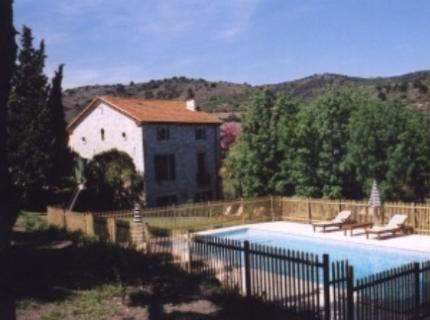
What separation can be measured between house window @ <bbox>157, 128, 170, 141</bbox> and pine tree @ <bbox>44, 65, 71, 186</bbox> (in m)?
6.69

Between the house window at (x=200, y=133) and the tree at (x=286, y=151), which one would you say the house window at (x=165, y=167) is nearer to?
the house window at (x=200, y=133)

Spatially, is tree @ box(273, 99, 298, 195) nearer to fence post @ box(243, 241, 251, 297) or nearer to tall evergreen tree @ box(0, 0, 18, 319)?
fence post @ box(243, 241, 251, 297)

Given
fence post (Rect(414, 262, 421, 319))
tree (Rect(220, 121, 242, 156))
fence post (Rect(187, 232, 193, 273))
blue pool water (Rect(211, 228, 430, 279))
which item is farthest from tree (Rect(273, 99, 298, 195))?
fence post (Rect(414, 262, 421, 319))

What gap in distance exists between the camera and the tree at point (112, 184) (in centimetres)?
3578

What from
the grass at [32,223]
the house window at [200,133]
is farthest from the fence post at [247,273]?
the house window at [200,133]

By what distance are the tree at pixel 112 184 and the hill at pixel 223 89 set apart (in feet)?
147

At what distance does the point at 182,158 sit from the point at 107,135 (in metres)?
5.52

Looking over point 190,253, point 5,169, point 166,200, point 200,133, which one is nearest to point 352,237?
point 190,253

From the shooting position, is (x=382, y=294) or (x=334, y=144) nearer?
(x=382, y=294)

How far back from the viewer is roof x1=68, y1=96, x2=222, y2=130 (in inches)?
1487

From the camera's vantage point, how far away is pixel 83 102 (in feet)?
311

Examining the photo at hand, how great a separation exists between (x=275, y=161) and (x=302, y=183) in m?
3.07

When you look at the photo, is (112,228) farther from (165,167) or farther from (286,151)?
(165,167)

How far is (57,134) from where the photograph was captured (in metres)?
33.0
